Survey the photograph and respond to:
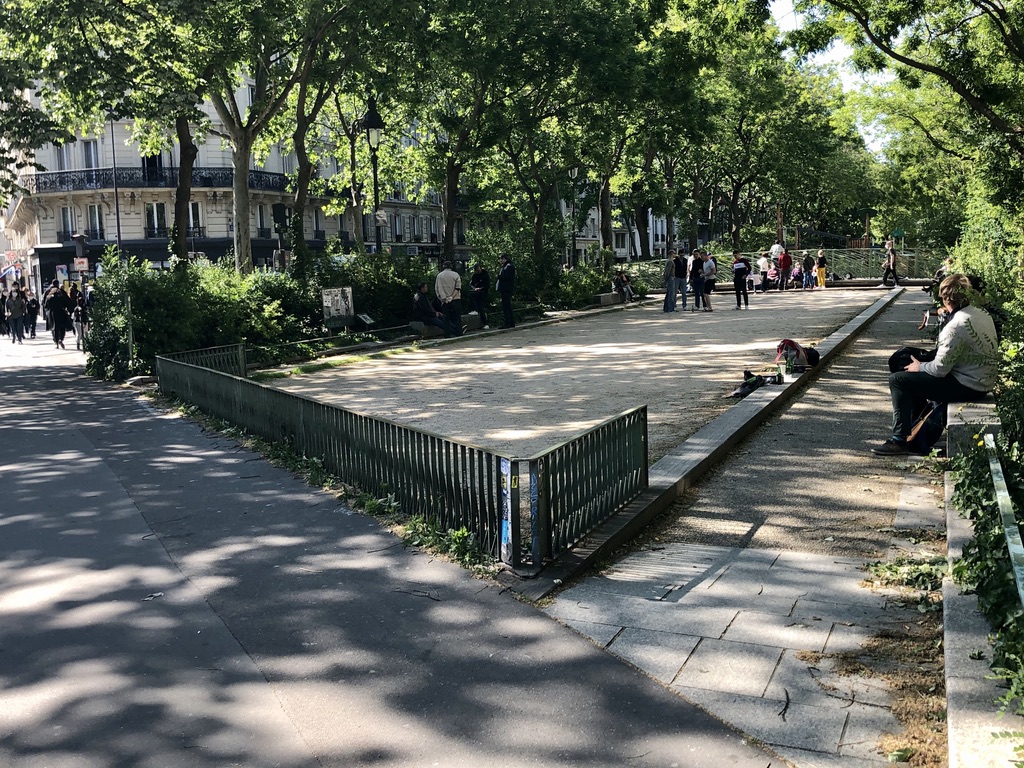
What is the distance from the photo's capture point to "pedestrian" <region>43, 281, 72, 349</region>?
28.9 m

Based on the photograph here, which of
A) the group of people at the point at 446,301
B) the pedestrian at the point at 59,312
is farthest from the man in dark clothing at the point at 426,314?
the pedestrian at the point at 59,312

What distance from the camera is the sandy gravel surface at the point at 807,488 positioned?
261 inches

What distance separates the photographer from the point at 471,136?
3069cm

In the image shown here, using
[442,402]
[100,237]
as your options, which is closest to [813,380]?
[442,402]

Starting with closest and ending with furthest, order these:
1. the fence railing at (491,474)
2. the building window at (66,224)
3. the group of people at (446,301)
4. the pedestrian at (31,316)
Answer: the fence railing at (491,474)
the group of people at (446,301)
the pedestrian at (31,316)
the building window at (66,224)

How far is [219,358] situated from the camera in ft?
50.1

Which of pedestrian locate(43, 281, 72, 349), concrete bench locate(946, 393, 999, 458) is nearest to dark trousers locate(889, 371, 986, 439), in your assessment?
concrete bench locate(946, 393, 999, 458)

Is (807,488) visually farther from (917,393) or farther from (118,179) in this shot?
(118,179)

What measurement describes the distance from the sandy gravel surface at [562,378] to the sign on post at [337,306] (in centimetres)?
244

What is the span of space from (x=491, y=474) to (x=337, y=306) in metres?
16.7

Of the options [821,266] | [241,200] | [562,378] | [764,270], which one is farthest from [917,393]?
[821,266]

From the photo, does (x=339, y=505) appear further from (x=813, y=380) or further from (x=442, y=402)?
(x=813, y=380)

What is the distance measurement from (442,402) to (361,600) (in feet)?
23.9

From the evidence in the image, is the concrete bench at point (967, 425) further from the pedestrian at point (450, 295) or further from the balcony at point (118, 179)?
the balcony at point (118, 179)
